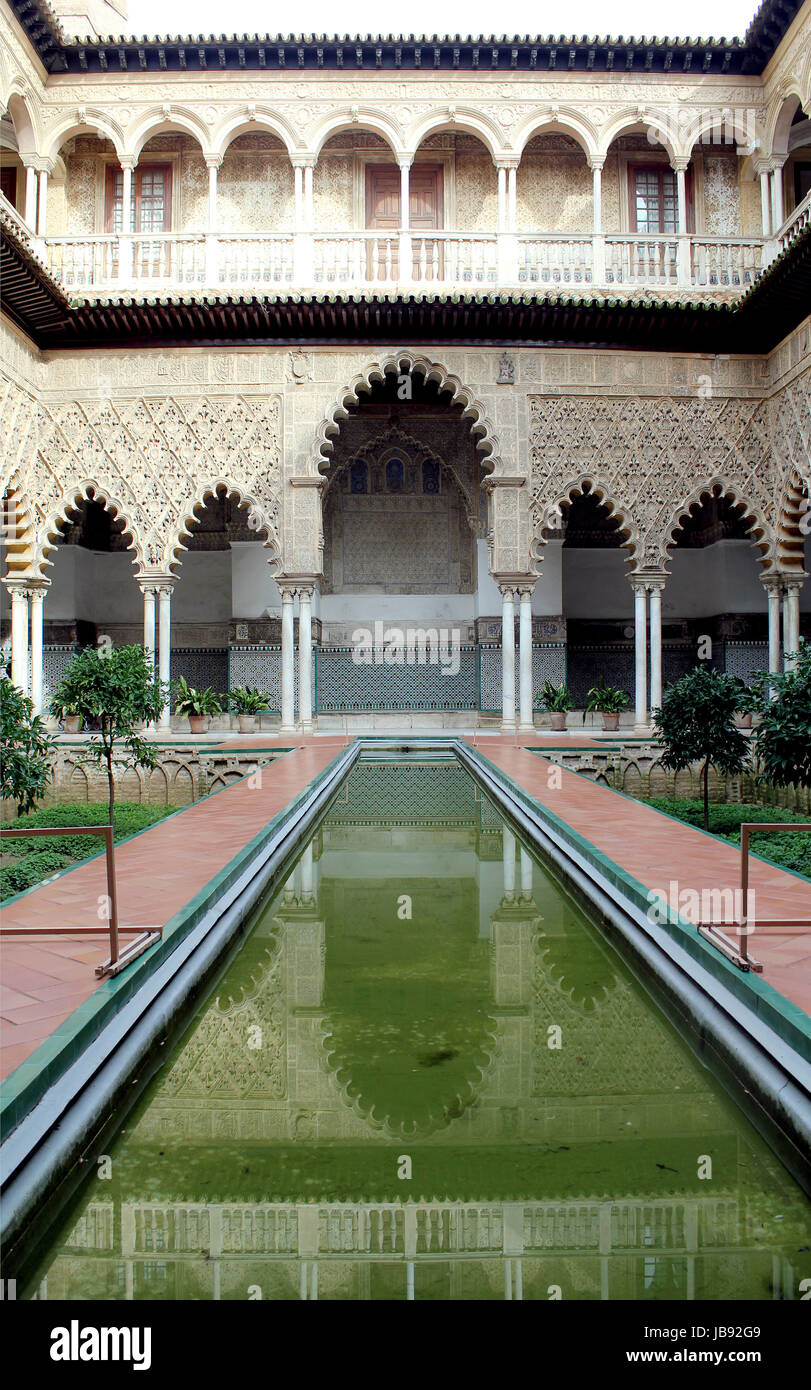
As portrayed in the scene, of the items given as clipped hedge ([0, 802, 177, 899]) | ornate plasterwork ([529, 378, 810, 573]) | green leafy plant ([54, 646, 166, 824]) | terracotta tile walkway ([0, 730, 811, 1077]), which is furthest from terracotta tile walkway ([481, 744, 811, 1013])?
ornate plasterwork ([529, 378, 810, 573])

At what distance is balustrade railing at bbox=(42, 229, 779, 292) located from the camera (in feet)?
39.1

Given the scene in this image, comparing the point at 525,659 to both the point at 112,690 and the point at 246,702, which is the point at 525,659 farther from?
the point at 112,690

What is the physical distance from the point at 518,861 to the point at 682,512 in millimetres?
8288

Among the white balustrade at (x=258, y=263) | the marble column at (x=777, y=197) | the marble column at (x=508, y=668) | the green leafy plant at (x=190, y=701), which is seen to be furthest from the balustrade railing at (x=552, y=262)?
the green leafy plant at (x=190, y=701)

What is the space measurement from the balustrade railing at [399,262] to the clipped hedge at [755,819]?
7.22 m

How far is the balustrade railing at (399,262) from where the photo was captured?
39.1 feet

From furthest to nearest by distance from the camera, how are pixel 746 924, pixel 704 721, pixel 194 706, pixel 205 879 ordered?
1. pixel 194 706
2. pixel 704 721
3. pixel 205 879
4. pixel 746 924

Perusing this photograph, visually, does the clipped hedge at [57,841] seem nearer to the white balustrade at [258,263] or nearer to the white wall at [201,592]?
the white balustrade at [258,263]

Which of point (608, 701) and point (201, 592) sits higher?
point (201, 592)

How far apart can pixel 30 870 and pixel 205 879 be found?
68.6 inches

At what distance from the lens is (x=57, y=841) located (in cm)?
633

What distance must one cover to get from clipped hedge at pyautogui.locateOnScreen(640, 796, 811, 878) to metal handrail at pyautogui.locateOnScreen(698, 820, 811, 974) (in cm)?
145

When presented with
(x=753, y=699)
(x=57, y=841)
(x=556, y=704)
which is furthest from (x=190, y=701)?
(x=753, y=699)
